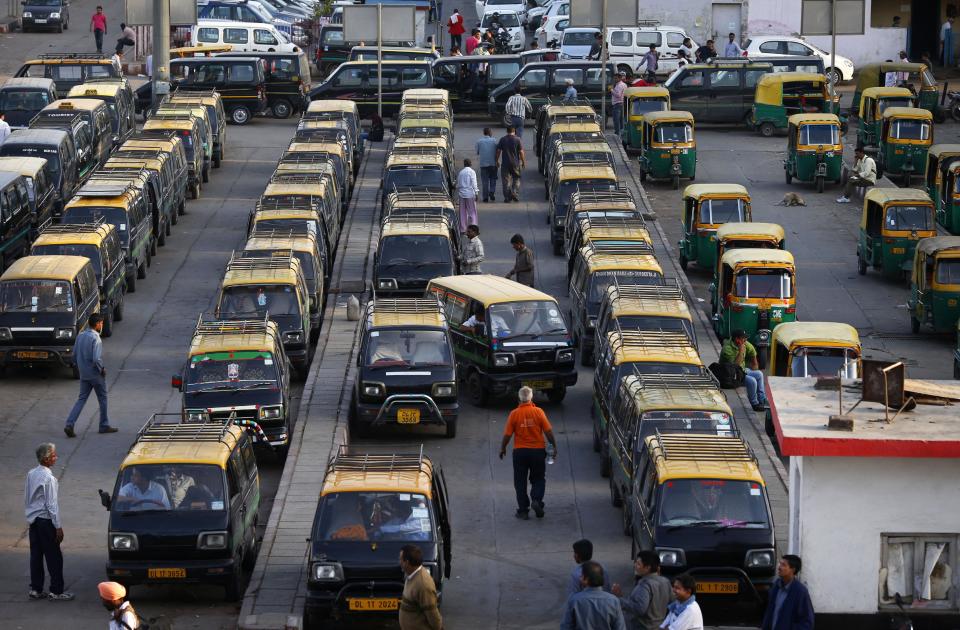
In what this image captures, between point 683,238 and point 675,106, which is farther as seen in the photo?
point 675,106

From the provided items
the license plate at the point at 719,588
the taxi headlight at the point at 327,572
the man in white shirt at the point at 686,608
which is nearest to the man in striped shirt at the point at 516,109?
the license plate at the point at 719,588

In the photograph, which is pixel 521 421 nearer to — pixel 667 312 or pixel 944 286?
pixel 667 312

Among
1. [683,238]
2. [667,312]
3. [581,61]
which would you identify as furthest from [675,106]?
[667,312]

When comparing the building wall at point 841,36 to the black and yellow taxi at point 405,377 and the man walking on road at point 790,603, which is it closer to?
the black and yellow taxi at point 405,377

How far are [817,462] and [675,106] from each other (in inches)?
1454

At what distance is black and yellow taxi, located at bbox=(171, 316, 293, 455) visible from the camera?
24.3m

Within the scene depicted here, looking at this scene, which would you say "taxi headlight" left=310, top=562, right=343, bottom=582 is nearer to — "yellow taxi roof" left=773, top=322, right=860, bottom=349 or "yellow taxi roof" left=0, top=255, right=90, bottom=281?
"yellow taxi roof" left=773, top=322, right=860, bottom=349

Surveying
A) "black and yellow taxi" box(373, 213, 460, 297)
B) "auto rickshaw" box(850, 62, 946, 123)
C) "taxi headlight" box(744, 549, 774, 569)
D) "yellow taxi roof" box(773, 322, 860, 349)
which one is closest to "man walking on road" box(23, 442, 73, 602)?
"taxi headlight" box(744, 549, 774, 569)

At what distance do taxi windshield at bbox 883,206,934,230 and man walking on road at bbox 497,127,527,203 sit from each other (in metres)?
8.19

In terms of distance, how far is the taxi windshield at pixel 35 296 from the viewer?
94.3 ft

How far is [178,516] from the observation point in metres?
19.3

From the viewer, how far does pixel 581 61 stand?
171ft

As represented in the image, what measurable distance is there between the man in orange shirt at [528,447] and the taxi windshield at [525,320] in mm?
5160

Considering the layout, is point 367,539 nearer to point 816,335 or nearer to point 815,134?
point 816,335
